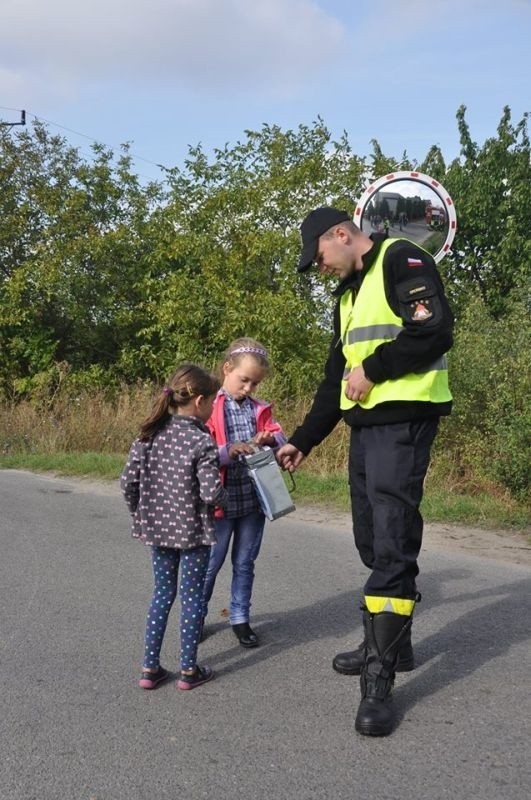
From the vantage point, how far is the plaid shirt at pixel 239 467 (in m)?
Result: 4.61

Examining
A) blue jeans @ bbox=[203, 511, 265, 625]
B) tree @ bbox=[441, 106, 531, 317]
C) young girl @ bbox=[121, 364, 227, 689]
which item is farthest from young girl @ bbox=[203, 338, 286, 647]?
tree @ bbox=[441, 106, 531, 317]

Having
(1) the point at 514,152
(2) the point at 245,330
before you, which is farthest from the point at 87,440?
(1) the point at 514,152

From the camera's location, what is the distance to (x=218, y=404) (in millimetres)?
4727

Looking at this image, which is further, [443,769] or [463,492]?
[463,492]

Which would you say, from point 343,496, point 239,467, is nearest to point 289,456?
point 239,467

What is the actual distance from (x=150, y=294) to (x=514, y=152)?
8039 mm

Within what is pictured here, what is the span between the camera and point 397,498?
3.67 meters

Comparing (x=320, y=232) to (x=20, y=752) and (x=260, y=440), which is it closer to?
(x=260, y=440)

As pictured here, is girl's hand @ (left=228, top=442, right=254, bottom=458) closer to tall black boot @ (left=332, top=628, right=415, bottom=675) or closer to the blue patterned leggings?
the blue patterned leggings

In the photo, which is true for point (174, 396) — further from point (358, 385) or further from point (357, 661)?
point (357, 661)

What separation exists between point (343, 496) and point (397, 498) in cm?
492

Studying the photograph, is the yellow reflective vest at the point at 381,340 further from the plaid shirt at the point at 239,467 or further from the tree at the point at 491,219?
the tree at the point at 491,219

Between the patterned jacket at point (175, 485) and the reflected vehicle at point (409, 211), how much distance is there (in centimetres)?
291

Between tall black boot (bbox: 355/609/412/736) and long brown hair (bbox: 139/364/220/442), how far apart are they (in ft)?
3.97
